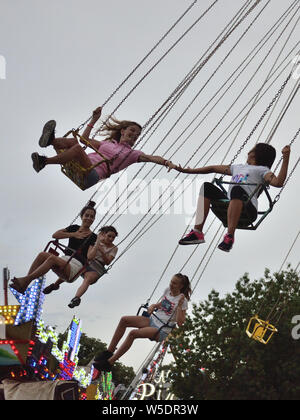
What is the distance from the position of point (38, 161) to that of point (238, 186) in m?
2.62

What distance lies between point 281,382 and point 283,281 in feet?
16.4

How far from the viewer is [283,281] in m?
25.7

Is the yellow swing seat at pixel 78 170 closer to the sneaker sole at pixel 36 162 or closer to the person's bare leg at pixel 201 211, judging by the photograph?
the sneaker sole at pixel 36 162

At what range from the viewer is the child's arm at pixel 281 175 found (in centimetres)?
759

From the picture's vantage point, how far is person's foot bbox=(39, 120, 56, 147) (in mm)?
8039

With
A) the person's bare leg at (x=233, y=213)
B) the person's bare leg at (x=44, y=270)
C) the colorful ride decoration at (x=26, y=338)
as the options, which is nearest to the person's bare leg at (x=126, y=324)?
the person's bare leg at (x=44, y=270)

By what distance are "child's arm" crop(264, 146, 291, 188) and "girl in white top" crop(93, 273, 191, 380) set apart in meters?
2.26

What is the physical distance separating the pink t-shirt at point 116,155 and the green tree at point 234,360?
12.8 meters

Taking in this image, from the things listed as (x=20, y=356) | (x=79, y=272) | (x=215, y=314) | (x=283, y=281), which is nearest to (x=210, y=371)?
(x=215, y=314)

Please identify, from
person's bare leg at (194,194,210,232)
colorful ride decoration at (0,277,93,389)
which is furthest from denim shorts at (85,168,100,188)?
colorful ride decoration at (0,277,93,389)

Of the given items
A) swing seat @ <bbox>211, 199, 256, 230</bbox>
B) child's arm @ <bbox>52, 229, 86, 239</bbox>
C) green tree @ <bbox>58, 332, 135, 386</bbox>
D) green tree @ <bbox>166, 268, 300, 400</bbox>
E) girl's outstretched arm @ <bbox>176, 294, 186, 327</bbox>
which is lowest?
girl's outstretched arm @ <bbox>176, 294, 186, 327</bbox>

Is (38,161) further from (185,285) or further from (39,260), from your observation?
(185,285)

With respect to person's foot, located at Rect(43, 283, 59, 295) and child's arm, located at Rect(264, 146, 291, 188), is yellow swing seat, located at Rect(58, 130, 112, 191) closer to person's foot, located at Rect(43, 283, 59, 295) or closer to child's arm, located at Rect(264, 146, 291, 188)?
child's arm, located at Rect(264, 146, 291, 188)
